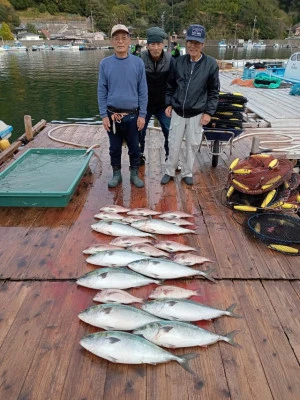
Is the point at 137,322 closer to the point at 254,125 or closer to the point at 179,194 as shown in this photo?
the point at 179,194

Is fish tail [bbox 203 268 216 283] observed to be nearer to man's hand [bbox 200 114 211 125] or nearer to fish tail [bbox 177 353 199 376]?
fish tail [bbox 177 353 199 376]

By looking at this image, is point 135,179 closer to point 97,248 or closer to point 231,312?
point 97,248

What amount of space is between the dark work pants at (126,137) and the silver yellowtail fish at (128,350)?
2969 millimetres

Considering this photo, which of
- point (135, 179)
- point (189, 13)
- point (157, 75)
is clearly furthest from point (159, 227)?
point (189, 13)

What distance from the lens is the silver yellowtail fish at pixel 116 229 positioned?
3.44 m

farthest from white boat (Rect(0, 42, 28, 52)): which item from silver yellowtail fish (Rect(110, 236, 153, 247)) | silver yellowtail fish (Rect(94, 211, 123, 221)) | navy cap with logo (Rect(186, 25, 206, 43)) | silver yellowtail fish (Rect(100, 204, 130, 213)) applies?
silver yellowtail fish (Rect(110, 236, 153, 247))

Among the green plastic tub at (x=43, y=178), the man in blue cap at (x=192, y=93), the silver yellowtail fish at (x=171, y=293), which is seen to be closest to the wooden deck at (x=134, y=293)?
the silver yellowtail fish at (x=171, y=293)

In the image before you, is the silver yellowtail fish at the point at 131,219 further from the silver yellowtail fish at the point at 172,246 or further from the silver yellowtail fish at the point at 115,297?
the silver yellowtail fish at the point at 115,297

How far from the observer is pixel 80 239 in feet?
11.1

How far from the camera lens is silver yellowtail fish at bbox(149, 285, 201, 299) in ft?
8.23

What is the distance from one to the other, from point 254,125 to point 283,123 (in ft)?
2.70

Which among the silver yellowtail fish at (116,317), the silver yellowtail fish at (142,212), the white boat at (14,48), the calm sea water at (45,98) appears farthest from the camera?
the white boat at (14,48)

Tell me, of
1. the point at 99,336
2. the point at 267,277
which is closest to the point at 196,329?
the point at 99,336

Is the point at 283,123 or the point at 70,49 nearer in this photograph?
the point at 283,123
